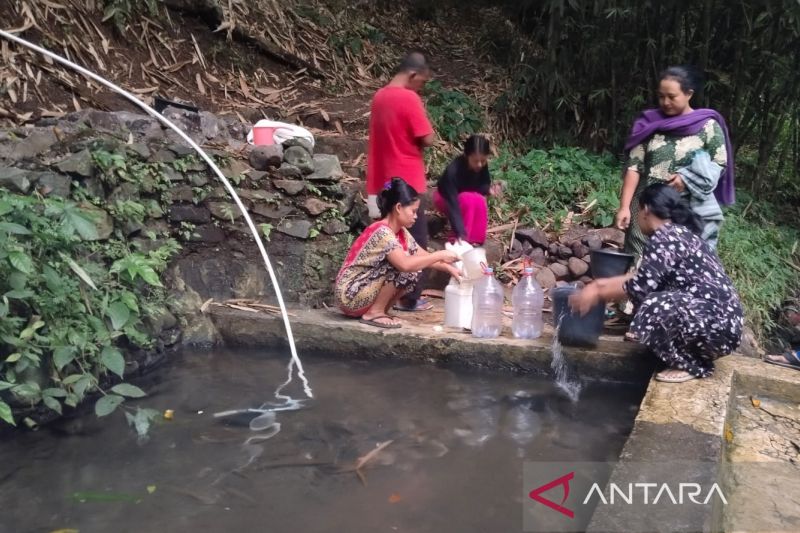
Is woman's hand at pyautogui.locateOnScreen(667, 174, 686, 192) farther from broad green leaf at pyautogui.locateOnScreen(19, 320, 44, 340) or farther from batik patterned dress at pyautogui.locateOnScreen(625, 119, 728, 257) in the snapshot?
broad green leaf at pyautogui.locateOnScreen(19, 320, 44, 340)

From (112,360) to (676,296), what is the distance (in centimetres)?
288

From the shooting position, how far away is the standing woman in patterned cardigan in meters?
3.97

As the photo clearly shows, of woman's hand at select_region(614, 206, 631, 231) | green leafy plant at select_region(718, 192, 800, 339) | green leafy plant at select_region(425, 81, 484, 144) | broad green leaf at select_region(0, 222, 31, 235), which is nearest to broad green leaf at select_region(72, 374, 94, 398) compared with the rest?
broad green leaf at select_region(0, 222, 31, 235)

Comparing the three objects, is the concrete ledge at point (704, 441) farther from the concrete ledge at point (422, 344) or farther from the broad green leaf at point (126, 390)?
the broad green leaf at point (126, 390)

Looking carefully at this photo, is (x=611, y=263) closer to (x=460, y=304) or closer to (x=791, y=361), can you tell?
(x=460, y=304)

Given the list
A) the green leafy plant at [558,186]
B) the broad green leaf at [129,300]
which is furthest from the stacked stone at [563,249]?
the broad green leaf at [129,300]

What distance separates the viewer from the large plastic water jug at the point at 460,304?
4457 millimetres

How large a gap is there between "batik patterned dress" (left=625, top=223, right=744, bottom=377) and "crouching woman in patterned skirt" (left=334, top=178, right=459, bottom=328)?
4.16 ft

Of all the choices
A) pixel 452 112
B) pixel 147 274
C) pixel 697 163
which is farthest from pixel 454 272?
pixel 452 112

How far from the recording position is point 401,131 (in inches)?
181

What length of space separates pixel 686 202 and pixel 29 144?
4.07 meters

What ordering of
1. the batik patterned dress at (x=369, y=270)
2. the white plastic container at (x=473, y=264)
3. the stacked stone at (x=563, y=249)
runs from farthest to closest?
the stacked stone at (x=563, y=249)
the white plastic container at (x=473, y=264)
the batik patterned dress at (x=369, y=270)

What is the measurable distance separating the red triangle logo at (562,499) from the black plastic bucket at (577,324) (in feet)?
3.90

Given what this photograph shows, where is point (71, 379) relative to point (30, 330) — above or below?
below
